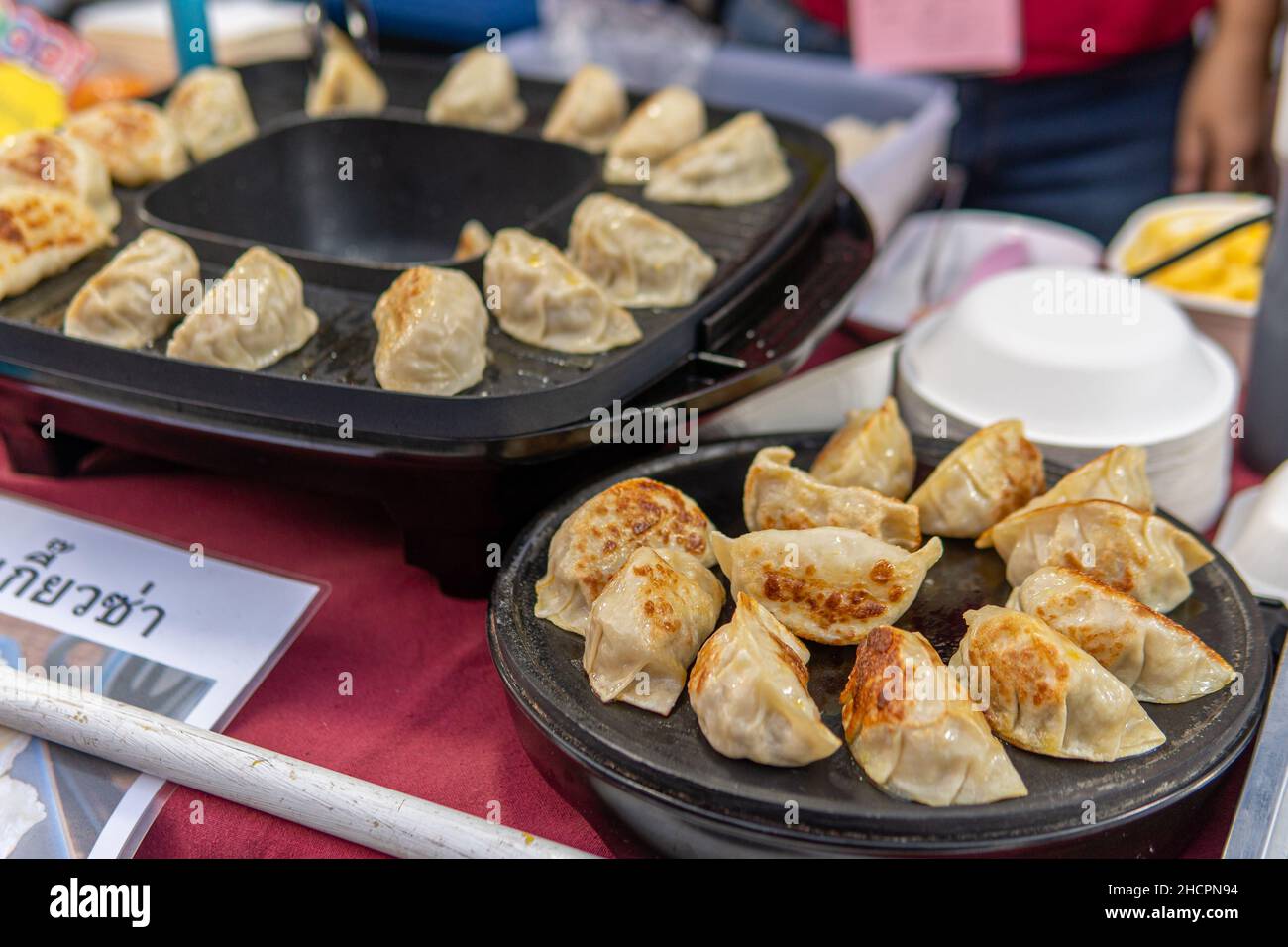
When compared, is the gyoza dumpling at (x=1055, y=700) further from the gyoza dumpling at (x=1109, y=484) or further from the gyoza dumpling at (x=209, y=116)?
the gyoza dumpling at (x=209, y=116)

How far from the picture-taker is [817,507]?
1436 mm

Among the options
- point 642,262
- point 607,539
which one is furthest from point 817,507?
point 642,262

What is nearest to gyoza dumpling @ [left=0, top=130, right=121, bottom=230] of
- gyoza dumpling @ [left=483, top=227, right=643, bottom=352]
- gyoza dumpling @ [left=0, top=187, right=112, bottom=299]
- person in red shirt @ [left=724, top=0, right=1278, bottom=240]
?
gyoza dumpling @ [left=0, top=187, right=112, bottom=299]

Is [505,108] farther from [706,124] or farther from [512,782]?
[512,782]

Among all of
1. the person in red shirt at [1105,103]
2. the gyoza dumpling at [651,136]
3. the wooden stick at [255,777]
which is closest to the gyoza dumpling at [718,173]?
the gyoza dumpling at [651,136]

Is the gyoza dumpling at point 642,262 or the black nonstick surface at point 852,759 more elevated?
the gyoza dumpling at point 642,262

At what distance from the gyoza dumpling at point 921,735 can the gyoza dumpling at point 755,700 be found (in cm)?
5

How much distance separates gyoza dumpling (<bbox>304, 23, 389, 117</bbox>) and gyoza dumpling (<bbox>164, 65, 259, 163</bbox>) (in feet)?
0.52

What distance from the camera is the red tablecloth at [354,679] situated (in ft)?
4.17

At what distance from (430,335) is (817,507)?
1.82 ft

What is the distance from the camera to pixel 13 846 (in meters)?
1.21

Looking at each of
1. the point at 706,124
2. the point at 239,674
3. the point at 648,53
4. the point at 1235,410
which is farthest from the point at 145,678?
the point at 648,53

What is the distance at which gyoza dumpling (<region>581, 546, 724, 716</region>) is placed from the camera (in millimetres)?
1198

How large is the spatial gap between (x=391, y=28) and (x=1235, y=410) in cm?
278
